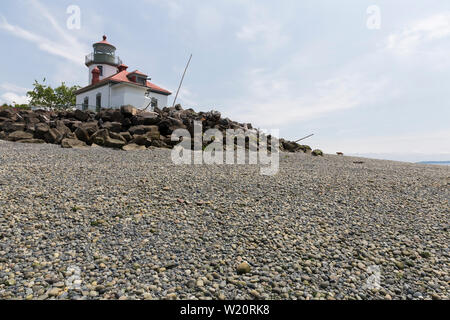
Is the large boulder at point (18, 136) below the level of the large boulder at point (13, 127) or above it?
below

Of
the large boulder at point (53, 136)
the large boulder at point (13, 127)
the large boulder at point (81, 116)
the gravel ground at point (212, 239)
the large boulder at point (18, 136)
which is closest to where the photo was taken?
the gravel ground at point (212, 239)

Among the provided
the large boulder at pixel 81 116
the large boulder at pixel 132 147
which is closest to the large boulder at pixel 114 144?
the large boulder at pixel 132 147

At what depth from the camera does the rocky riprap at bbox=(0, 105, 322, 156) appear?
43.9ft

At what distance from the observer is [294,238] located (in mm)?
4055

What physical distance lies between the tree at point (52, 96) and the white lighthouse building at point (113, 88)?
9640 mm

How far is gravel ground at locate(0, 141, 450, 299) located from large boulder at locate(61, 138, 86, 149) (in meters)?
5.72

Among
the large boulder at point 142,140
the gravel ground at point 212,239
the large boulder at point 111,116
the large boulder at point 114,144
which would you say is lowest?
the gravel ground at point 212,239

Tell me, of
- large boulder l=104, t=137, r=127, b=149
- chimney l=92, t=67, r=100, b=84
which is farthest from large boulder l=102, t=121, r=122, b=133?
chimney l=92, t=67, r=100, b=84

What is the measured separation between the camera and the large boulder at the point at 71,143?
12.3 meters

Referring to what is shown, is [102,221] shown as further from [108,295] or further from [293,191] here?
[293,191]

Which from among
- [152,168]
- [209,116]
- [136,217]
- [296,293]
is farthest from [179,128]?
[296,293]

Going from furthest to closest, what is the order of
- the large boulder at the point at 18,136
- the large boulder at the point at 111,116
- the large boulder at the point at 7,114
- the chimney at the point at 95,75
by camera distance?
the chimney at the point at 95,75
the large boulder at the point at 7,114
the large boulder at the point at 111,116
the large boulder at the point at 18,136

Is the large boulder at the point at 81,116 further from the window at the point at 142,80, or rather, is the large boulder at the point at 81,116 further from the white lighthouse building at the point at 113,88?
the window at the point at 142,80

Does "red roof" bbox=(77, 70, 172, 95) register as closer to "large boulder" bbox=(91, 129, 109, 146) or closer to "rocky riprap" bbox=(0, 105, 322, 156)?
"rocky riprap" bbox=(0, 105, 322, 156)
